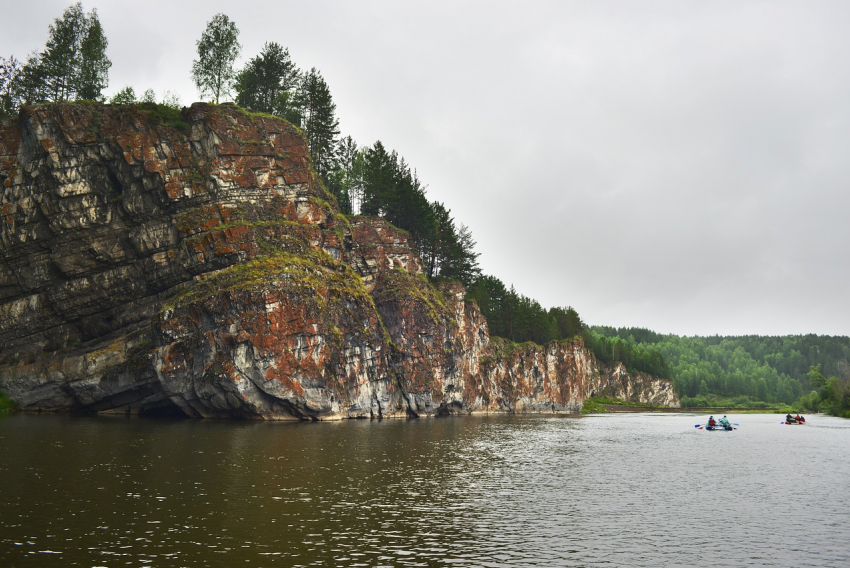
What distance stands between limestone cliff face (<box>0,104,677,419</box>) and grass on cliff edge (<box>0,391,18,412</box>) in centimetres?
98

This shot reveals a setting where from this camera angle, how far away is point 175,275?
86688 mm

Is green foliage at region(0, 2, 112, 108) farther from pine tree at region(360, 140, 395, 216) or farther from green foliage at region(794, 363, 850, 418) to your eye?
green foliage at region(794, 363, 850, 418)

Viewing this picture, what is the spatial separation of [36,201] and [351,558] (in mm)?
89019

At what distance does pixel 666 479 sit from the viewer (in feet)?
138

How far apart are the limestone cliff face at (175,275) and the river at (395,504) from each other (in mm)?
23566

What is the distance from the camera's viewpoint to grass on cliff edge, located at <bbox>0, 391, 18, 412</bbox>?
8056 centimetres

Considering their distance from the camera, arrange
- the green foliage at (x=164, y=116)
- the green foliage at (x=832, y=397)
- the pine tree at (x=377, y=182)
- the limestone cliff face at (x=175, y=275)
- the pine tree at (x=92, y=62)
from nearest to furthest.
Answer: the limestone cliff face at (x=175, y=275), the green foliage at (x=164, y=116), the pine tree at (x=92, y=62), the pine tree at (x=377, y=182), the green foliage at (x=832, y=397)

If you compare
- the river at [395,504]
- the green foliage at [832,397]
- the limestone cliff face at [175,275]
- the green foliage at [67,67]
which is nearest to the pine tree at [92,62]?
the green foliage at [67,67]

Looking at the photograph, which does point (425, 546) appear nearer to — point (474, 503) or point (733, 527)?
point (474, 503)

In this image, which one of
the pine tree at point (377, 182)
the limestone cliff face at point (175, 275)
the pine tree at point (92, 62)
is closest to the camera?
the limestone cliff face at point (175, 275)

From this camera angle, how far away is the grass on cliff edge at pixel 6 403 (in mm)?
80562

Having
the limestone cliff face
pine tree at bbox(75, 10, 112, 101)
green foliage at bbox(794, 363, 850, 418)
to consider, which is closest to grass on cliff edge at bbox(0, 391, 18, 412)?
the limestone cliff face

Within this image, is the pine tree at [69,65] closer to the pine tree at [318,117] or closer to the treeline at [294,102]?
the treeline at [294,102]

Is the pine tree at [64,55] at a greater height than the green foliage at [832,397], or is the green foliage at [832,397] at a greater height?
the pine tree at [64,55]
